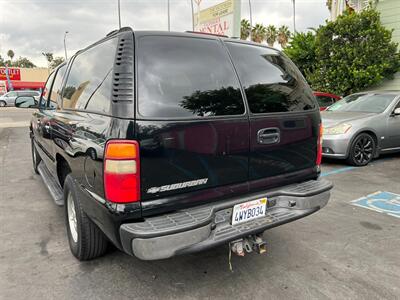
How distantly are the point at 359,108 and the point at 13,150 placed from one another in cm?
888

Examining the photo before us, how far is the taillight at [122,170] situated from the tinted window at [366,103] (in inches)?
259

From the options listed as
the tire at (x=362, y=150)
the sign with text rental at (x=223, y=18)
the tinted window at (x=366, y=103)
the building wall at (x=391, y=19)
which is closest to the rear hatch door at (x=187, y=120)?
the tire at (x=362, y=150)

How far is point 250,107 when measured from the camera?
2639mm

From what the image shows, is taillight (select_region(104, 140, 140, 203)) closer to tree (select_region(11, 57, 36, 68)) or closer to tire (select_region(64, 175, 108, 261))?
tire (select_region(64, 175, 108, 261))

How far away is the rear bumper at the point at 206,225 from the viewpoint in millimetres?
2113

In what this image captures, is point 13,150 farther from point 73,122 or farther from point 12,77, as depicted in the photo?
point 12,77

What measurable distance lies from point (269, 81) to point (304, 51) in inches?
522

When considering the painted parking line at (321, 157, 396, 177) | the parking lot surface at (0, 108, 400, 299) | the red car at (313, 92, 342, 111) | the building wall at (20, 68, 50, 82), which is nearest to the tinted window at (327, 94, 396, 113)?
the painted parking line at (321, 157, 396, 177)

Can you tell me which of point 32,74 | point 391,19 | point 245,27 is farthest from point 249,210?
point 32,74

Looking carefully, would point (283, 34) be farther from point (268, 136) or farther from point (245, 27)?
point (268, 136)

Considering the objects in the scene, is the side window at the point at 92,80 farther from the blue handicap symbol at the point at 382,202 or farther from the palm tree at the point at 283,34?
the palm tree at the point at 283,34

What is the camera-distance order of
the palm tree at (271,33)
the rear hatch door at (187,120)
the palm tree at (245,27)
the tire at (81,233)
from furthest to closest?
the palm tree at (271,33) → the palm tree at (245,27) → the tire at (81,233) → the rear hatch door at (187,120)

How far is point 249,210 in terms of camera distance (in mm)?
2611

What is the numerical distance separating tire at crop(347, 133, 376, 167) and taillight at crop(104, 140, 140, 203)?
18.2ft
